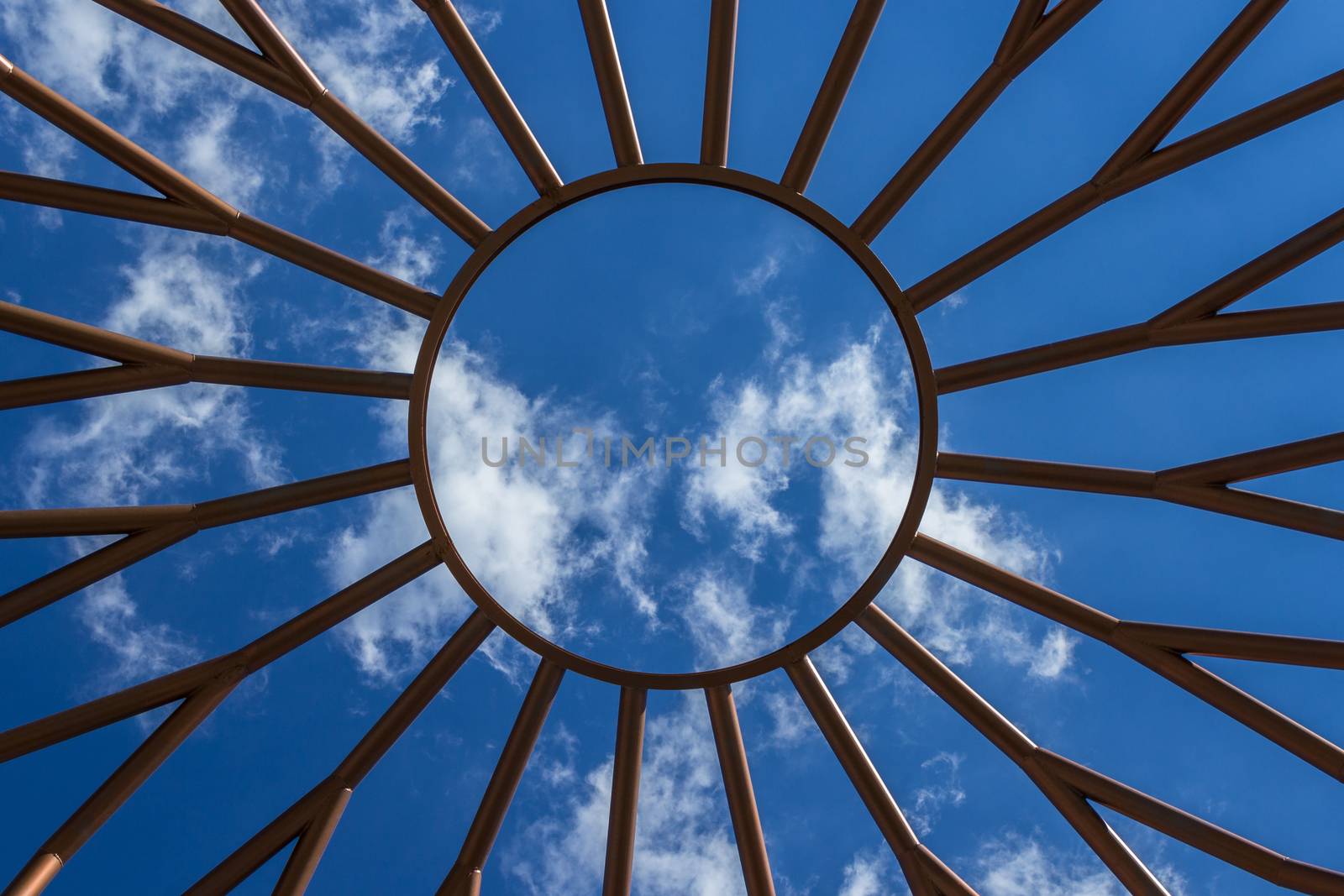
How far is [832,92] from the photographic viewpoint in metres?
13.9

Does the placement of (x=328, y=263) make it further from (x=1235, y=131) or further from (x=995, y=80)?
(x=1235, y=131)

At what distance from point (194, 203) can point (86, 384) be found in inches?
92.8

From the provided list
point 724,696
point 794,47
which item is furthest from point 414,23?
point 724,696

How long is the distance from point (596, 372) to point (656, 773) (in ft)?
20.7

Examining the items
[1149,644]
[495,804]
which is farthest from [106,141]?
[1149,644]

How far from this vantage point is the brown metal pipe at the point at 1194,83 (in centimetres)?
1314

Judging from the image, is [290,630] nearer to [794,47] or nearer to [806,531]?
[806,531]

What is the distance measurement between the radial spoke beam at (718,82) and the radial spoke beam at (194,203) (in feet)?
11.6

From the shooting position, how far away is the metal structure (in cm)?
→ 1377

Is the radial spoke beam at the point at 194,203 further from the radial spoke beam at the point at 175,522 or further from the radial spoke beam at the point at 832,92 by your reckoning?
the radial spoke beam at the point at 832,92

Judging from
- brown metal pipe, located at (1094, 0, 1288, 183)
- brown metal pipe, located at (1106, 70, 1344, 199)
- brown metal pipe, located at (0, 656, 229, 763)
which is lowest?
brown metal pipe, located at (0, 656, 229, 763)

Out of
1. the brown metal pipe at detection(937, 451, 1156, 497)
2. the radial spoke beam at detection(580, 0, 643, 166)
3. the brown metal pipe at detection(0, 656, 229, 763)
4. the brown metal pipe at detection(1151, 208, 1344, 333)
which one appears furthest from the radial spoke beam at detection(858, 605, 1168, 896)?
the brown metal pipe at detection(0, 656, 229, 763)

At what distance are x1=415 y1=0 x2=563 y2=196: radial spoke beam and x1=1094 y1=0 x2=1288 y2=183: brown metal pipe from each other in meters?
6.10

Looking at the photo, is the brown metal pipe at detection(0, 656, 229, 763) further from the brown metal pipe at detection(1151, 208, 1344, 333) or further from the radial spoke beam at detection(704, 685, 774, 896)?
the brown metal pipe at detection(1151, 208, 1344, 333)
